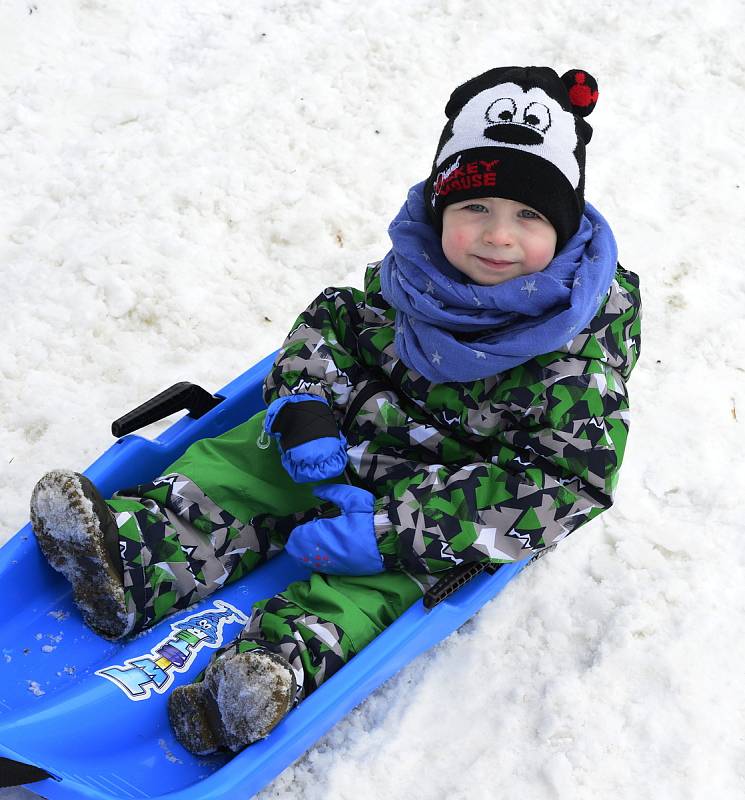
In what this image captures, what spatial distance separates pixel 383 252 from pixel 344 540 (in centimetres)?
130

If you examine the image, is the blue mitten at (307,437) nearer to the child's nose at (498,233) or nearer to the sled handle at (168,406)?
the sled handle at (168,406)

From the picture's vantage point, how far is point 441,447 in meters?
1.82

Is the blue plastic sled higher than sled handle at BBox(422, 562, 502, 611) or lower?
lower

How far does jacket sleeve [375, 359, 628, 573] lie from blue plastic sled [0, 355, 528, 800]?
4.9 inches

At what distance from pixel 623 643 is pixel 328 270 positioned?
4.55 ft

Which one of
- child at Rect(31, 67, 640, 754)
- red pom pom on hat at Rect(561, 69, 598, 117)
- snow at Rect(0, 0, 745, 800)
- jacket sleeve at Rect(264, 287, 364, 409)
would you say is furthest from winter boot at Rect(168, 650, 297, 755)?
red pom pom on hat at Rect(561, 69, 598, 117)

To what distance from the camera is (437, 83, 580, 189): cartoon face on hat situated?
160 centimetres

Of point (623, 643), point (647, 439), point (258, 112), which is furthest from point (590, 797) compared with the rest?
point (258, 112)

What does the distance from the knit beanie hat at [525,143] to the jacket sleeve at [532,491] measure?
11.4 inches

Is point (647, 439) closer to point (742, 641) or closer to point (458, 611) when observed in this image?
point (742, 641)

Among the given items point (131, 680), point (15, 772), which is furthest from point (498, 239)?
point (15, 772)

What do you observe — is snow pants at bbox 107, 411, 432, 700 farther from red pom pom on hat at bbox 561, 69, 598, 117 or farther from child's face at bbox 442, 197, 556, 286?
red pom pom on hat at bbox 561, 69, 598, 117

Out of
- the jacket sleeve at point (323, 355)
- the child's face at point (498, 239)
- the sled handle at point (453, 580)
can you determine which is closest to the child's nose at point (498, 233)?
the child's face at point (498, 239)

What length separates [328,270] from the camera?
9.00 ft
